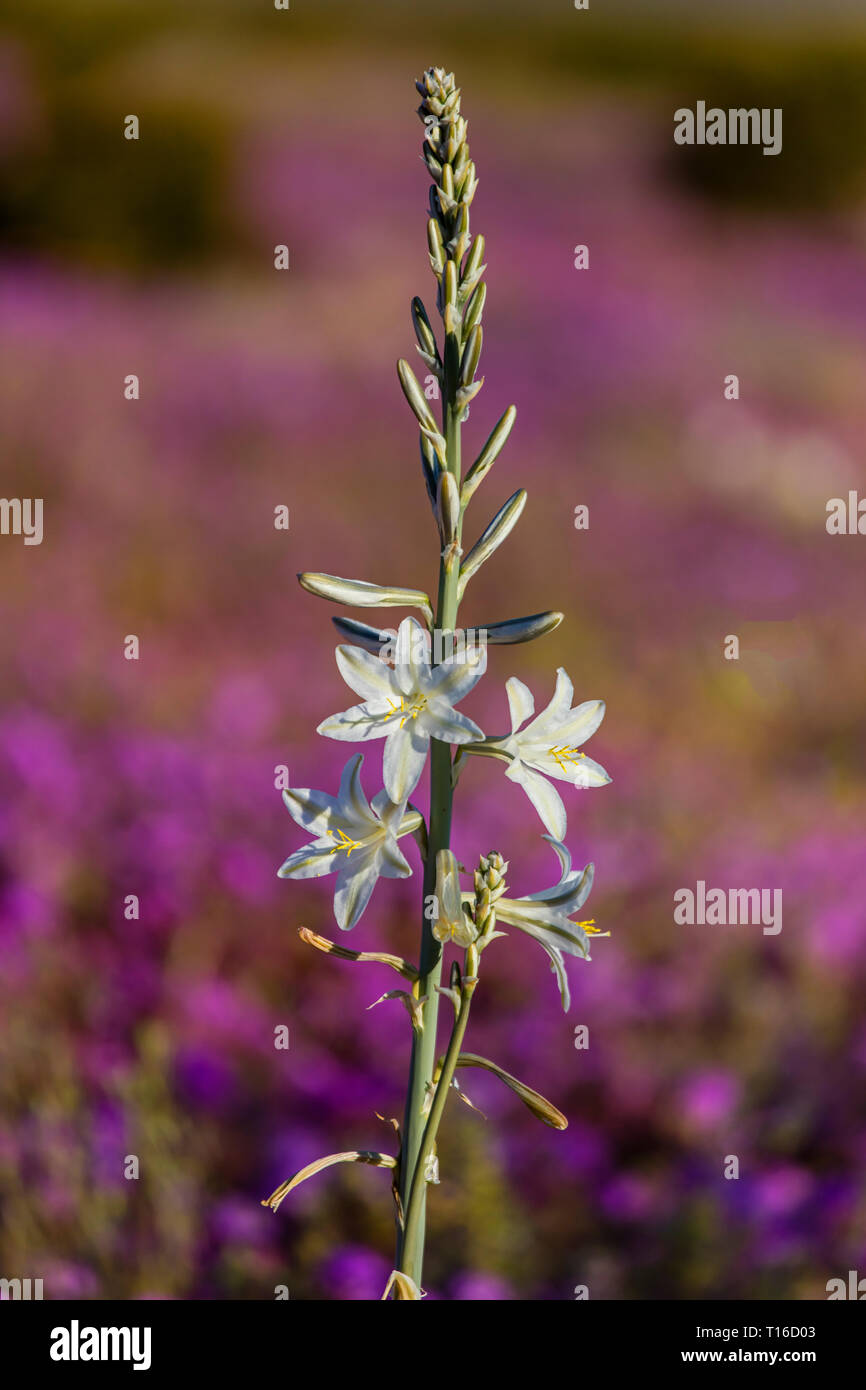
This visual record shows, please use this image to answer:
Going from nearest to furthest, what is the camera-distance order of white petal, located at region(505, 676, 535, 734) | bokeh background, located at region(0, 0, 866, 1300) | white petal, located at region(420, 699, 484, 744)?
white petal, located at region(420, 699, 484, 744) → white petal, located at region(505, 676, 535, 734) → bokeh background, located at region(0, 0, 866, 1300)

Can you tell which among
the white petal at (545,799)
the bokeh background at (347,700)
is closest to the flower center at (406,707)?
the white petal at (545,799)

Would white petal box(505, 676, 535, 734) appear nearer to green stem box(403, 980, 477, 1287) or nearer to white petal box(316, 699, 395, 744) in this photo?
white petal box(316, 699, 395, 744)

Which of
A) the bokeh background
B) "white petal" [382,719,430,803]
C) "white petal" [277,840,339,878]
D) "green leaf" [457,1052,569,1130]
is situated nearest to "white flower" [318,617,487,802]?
"white petal" [382,719,430,803]

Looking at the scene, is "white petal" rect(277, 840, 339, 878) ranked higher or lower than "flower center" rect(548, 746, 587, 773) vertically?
lower

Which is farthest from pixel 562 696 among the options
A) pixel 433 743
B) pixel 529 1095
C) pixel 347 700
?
pixel 347 700

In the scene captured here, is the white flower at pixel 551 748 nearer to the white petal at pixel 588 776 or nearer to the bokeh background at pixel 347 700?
the white petal at pixel 588 776
